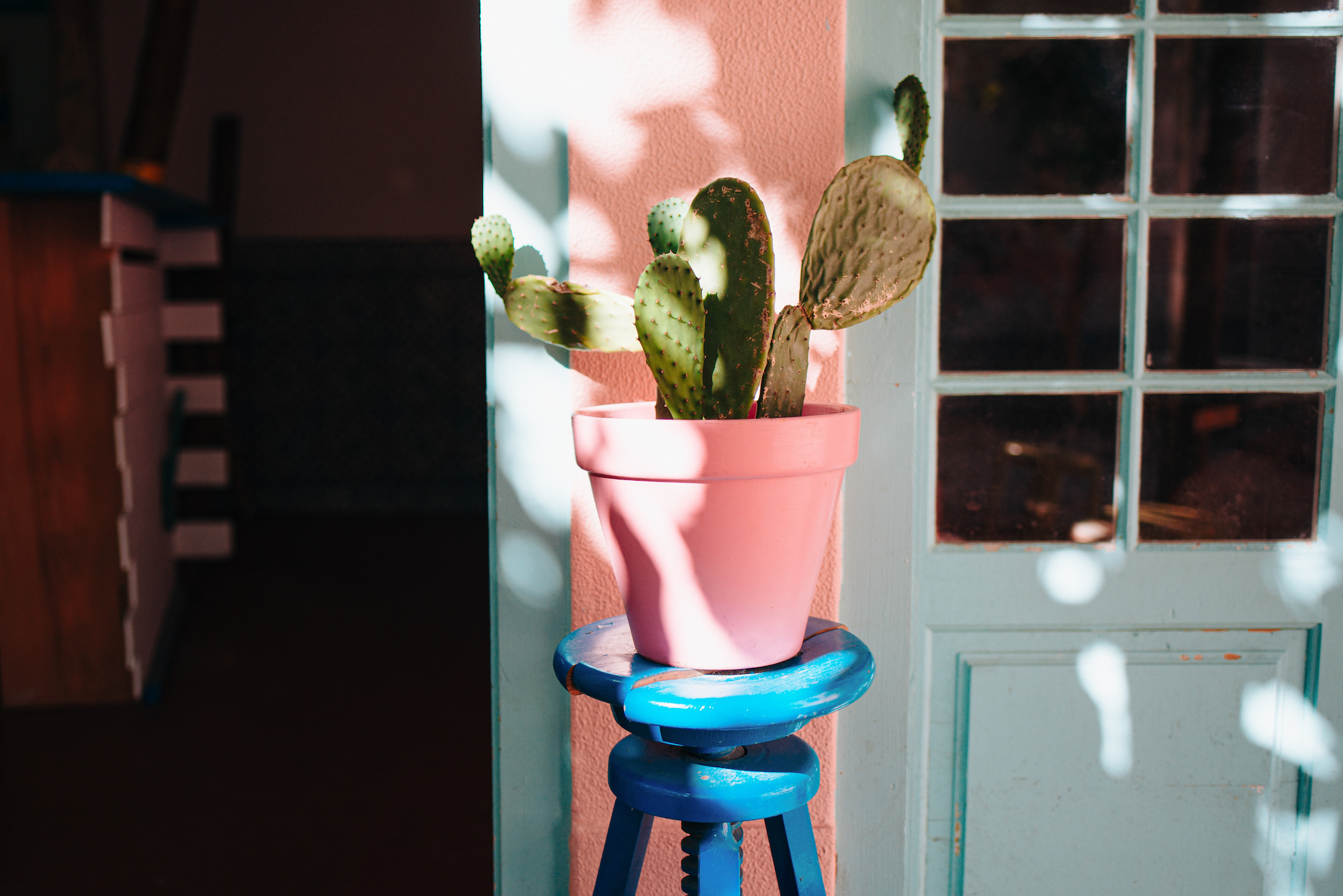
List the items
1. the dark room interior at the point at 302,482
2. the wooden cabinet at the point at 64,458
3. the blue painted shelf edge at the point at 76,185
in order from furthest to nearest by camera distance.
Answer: the wooden cabinet at the point at 64,458 → the blue painted shelf edge at the point at 76,185 → the dark room interior at the point at 302,482

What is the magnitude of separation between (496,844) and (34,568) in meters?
2.02

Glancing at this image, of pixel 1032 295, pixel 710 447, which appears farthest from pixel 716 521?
pixel 1032 295

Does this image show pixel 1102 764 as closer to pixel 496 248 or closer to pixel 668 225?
pixel 668 225

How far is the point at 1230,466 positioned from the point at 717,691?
880 millimetres

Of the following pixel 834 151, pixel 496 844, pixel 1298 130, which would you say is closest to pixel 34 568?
pixel 496 844

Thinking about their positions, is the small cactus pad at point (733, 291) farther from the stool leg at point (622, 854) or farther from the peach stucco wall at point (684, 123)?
the stool leg at point (622, 854)

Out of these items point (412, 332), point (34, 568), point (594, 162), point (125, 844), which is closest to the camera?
point (594, 162)

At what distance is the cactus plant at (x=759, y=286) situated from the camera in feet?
2.68

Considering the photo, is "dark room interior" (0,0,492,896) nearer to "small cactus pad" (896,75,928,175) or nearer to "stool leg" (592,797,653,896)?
"stool leg" (592,797,653,896)

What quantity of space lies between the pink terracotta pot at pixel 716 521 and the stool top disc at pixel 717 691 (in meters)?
0.02

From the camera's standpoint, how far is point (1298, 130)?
1229 millimetres

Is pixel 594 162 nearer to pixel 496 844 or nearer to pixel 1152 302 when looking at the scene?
pixel 1152 302

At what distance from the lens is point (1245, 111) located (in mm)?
1229

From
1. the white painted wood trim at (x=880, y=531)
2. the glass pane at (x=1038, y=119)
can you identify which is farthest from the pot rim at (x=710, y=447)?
the glass pane at (x=1038, y=119)
